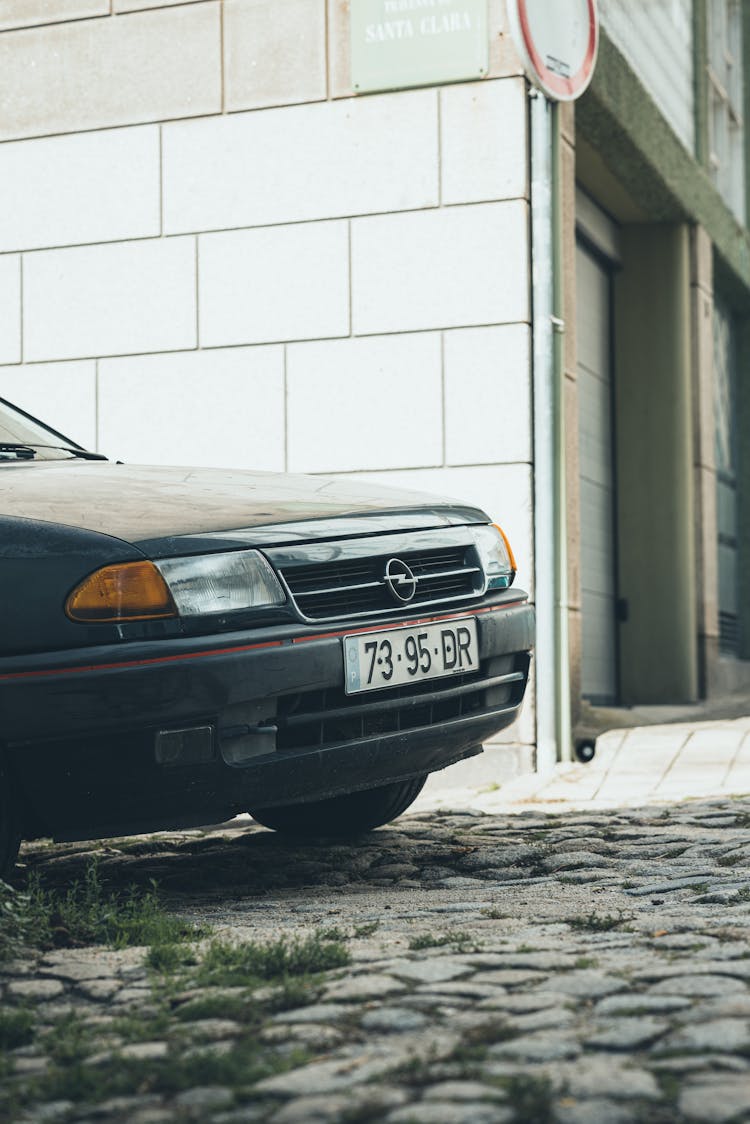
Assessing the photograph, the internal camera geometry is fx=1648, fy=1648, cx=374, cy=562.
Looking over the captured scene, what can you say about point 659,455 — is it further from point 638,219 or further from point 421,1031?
point 421,1031

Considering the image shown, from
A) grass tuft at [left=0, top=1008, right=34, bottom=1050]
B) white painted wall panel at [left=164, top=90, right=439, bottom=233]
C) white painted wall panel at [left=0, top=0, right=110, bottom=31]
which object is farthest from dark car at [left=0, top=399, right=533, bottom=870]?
white painted wall panel at [left=0, top=0, right=110, bottom=31]

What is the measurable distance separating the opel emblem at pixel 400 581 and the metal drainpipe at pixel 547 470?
8.85 ft

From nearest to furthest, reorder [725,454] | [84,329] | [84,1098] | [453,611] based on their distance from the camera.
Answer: [84,1098]
[453,611]
[84,329]
[725,454]

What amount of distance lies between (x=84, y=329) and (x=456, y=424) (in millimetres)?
1942

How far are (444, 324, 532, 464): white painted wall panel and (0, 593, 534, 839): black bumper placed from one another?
3041 millimetres

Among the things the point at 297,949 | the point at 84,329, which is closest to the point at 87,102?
the point at 84,329

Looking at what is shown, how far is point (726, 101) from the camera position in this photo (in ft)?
42.1

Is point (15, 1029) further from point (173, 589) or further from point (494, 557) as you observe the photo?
point (494, 557)

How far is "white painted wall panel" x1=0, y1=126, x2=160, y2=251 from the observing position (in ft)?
25.7

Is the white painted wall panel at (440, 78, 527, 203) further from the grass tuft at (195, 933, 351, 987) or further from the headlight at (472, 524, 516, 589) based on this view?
the grass tuft at (195, 933, 351, 987)

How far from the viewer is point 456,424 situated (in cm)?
720

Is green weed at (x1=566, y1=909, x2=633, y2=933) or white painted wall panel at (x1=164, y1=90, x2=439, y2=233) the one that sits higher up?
white painted wall panel at (x1=164, y1=90, x2=439, y2=233)

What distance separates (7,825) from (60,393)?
4316 millimetres

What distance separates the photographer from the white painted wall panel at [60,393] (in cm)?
785
